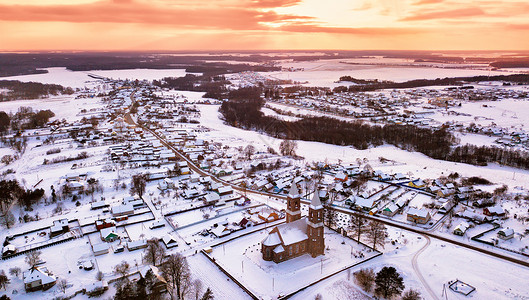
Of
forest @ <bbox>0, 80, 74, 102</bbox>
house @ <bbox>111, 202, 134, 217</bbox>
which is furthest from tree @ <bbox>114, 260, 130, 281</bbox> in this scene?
forest @ <bbox>0, 80, 74, 102</bbox>

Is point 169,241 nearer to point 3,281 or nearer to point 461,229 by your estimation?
point 3,281

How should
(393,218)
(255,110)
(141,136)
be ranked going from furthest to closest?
(255,110), (141,136), (393,218)

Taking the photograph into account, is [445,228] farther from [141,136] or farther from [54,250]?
[141,136]

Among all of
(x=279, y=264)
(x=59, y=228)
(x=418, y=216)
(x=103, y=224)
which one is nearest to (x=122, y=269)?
(x=103, y=224)

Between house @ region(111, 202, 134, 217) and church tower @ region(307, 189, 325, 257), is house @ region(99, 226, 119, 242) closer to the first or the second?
house @ region(111, 202, 134, 217)

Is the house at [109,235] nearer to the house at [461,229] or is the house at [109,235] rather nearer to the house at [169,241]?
the house at [169,241]

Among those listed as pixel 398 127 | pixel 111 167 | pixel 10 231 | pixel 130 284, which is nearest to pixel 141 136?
pixel 111 167

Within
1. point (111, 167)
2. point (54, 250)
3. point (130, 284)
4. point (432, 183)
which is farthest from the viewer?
point (111, 167)
